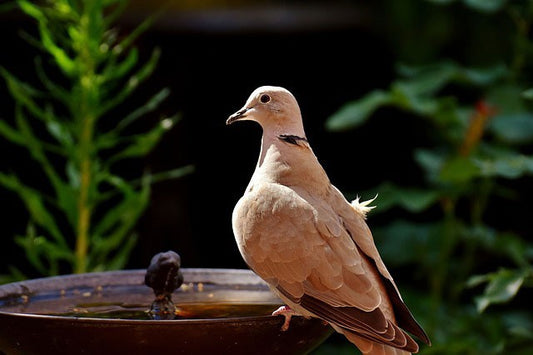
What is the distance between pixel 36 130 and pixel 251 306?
250 cm

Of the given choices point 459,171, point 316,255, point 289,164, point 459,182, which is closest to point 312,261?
point 316,255

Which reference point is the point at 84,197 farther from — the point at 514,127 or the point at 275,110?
the point at 514,127

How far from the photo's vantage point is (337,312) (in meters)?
1.59

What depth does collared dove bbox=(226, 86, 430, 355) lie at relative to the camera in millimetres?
1597

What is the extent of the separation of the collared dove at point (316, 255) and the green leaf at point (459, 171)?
128 centimetres

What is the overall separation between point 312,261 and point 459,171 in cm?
149

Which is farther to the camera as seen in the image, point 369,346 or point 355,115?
point 355,115

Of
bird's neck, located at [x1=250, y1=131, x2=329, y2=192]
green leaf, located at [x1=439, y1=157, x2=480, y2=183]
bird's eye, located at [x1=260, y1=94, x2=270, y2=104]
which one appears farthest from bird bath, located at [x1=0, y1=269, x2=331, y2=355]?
green leaf, located at [x1=439, y1=157, x2=480, y2=183]

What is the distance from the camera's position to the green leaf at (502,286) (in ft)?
8.15

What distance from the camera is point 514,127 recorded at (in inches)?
129

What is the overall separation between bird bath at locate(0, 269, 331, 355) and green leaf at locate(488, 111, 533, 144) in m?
1.65

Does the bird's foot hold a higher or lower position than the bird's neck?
lower

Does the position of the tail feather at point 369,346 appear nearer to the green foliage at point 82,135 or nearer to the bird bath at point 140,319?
the bird bath at point 140,319

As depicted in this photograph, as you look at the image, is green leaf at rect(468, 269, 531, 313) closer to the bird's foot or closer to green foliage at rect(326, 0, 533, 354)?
green foliage at rect(326, 0, 533, 354)
